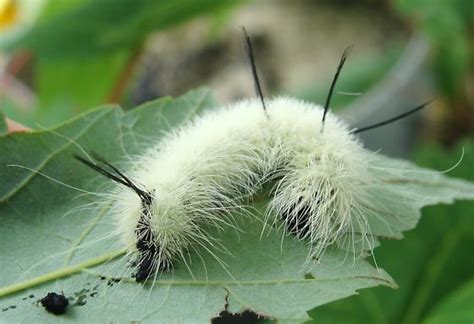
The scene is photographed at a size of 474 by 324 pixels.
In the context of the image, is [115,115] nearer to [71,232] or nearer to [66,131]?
[66,131]

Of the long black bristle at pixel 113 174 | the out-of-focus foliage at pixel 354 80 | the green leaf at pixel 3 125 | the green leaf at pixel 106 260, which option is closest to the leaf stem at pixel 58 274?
the green leaf at pixel 106 260

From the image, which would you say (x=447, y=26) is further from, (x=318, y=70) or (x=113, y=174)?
(x=113, y=174)

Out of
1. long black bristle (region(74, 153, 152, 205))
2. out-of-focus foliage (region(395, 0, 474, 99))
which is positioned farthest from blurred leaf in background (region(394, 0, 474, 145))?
long black bristle (region(74, 153, 152, 205))

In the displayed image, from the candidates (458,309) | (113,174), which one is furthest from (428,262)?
(113,174)

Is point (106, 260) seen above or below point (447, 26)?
below

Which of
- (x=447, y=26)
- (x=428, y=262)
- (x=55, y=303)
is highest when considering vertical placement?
(x=447, y=26)

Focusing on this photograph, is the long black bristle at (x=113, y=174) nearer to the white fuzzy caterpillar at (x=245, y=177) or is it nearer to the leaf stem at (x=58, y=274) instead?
the white fuzzy caterpillar at (x=245, y=177)
